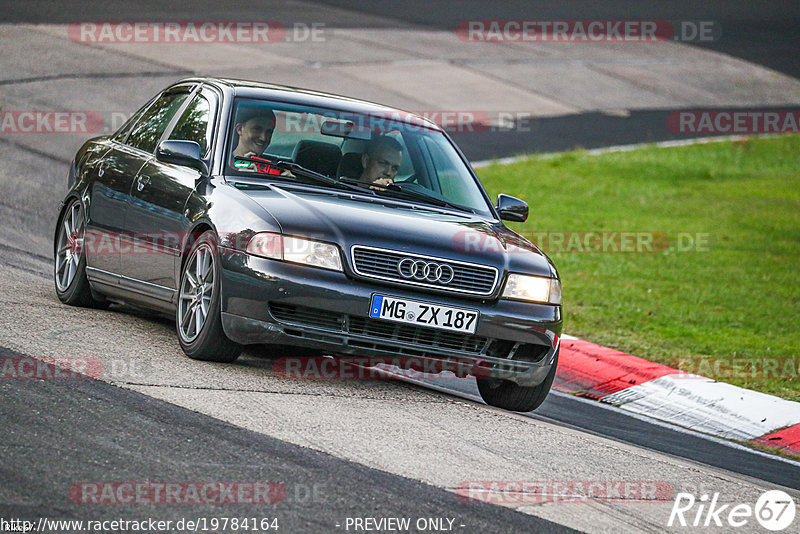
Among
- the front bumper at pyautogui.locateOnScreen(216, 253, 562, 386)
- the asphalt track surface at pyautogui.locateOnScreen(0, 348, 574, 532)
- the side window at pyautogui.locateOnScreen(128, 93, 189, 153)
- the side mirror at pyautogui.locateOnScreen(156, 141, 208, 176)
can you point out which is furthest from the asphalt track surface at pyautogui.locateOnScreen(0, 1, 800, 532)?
the side window at pyautogui.locateOnScreen(128, 93, 189, 153)

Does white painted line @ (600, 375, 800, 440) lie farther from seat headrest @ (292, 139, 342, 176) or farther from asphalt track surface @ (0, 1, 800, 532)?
seat headrest @ (292, 139, 342, 176)

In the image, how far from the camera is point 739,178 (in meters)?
21.2

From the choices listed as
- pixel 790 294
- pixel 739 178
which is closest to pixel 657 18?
pixel 739 178

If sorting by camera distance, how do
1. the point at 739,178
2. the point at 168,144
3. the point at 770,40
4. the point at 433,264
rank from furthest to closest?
the point at 770,40 → the point at 739,178 → the point at 168,144 → the point at 433,264

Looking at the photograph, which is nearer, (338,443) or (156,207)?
(338,443)

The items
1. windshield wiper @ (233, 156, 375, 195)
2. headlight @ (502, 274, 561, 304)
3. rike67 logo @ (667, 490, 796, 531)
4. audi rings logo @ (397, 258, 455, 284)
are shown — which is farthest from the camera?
windshield wiper @ (233, 156, 375, 195)

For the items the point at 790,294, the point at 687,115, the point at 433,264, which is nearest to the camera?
the point at 433,264

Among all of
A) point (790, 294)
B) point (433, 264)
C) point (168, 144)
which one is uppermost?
point (168, 144)

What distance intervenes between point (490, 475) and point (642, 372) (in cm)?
421

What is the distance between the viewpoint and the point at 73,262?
9.29 m

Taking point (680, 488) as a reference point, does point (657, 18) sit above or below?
above

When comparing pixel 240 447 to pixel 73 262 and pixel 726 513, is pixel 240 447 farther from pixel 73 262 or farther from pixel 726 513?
pixel 73 262

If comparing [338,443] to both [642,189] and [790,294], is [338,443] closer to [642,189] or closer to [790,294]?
[790,294]

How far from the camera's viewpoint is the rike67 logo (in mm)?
5844
